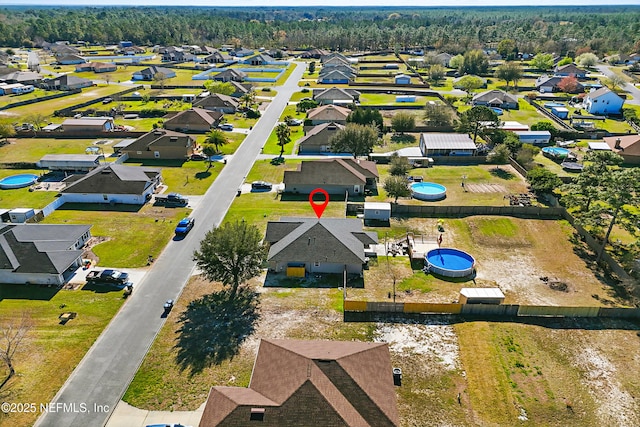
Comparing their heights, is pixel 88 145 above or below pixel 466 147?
below

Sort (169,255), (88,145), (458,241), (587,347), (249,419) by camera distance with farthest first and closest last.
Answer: (88,145) → (458,241) → (169,255) → (587,347) → (249,419)

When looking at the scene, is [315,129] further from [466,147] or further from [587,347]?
[587,347]

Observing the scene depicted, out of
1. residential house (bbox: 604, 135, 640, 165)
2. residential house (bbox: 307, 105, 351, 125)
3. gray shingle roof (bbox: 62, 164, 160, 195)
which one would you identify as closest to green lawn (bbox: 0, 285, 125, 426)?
gray shingle roof (bbox: 62, 164, 160, 195)

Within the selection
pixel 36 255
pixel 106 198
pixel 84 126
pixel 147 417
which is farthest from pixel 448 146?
pixel 84 126

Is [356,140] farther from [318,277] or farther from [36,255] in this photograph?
[36,255]

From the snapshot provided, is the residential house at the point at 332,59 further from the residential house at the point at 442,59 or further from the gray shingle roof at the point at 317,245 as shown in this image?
the gray shingle roof at the point at 317,245

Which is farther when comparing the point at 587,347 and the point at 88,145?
the point at 88,145

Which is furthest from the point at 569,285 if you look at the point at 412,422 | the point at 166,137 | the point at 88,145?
the point at 88,145
